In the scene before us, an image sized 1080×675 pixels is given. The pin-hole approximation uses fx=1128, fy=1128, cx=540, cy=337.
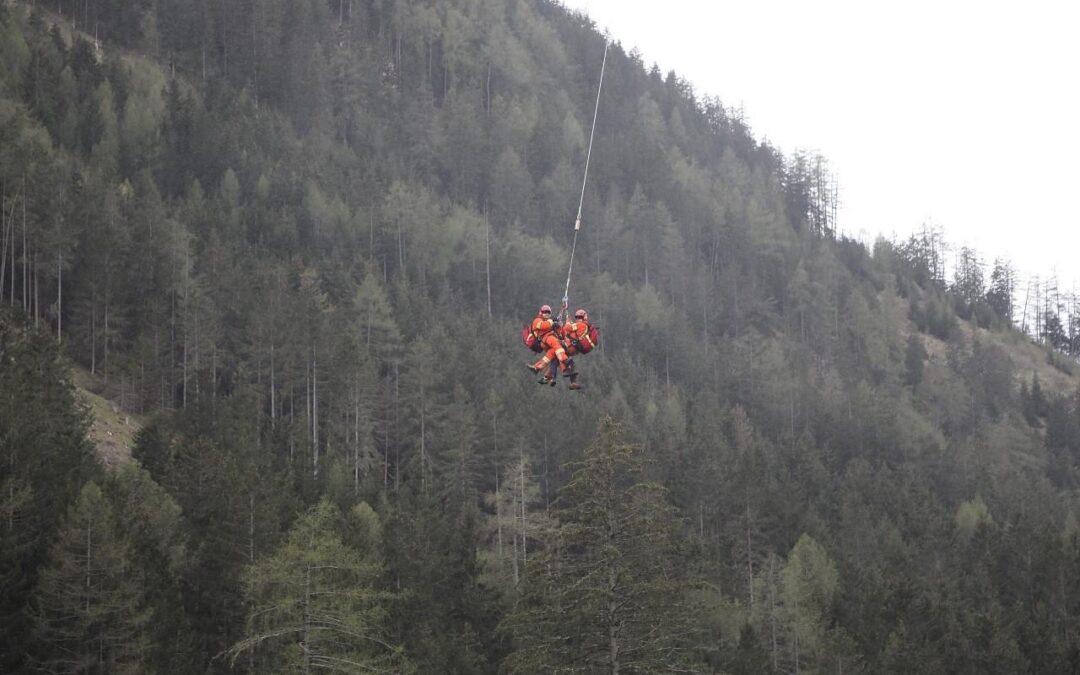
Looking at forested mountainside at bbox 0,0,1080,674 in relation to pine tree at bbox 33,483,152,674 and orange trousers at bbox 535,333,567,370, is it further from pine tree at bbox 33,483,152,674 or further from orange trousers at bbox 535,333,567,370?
orange trousers at bbox 535,333,567,370

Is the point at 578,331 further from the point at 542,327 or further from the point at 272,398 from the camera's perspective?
the point at 272,398

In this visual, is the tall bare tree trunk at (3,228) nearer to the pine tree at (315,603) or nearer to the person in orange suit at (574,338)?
the pine tree at (315,603)

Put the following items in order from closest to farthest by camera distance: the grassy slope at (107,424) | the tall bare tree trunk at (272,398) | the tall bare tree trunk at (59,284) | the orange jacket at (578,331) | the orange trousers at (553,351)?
the orange jacket at (578,331) → the orange trousers at (553,351) → the grassy slope at (107,424) → the tall bare tree trunk at (59,284) → the tall bare tree trunk at (272,398)

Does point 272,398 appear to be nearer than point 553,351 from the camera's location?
No

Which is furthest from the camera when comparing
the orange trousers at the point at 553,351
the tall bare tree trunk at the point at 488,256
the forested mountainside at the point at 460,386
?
the tall bare tree trunk at the point at 488,256

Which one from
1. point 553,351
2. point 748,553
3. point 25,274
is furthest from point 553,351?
point 25,274

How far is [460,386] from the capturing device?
69.3 meters

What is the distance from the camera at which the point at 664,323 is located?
359 feet

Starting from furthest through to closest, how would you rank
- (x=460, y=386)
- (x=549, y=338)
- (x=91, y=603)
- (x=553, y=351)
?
(x=460, y=386)
(x=91, y=603)
(x=549, y=338)
(x=553, y=351)

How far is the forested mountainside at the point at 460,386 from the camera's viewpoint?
32.1m

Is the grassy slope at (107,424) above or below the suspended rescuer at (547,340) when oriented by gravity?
below

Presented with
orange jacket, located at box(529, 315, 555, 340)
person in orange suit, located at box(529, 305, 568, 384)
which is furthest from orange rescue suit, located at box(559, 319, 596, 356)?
orange jacket, located at box(529, 315, 555, 340)

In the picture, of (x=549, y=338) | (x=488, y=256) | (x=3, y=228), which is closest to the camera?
(x=549, y=338)

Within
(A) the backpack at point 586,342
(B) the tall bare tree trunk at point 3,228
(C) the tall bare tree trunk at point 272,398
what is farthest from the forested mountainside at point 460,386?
(A) the backpack at point 586,342
